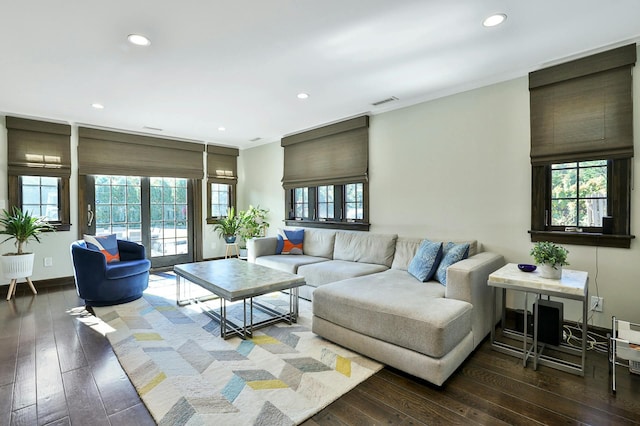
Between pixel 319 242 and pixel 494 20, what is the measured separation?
11.0ft

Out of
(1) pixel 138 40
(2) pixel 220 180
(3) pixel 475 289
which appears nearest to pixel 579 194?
(3) pixel 475 289

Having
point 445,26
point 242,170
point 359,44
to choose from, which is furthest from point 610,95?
point 242,170

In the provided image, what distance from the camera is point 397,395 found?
2.02 m

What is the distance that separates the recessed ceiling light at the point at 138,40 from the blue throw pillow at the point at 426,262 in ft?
10.0

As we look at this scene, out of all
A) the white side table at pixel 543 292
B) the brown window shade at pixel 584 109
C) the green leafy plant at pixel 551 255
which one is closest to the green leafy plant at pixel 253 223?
the white side table at pixel 543 292

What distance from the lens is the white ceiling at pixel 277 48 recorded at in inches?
82.9

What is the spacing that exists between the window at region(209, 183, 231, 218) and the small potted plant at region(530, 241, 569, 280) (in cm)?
562

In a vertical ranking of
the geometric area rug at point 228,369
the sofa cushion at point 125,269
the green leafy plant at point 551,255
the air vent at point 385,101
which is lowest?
the geometric area rug at point 228,369

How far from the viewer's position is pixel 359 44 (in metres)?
2.56

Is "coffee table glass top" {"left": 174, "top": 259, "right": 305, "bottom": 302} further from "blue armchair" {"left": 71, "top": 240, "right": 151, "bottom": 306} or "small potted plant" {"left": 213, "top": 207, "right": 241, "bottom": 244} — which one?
"small potted plant" {"left": 213, "top": 207, "right": 241, "bottom": 244}

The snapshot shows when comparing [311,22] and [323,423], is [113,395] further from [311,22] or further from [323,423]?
[311,22]

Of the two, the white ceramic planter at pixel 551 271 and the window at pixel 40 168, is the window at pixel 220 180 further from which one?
the white ceramic planter at pixel 551 271

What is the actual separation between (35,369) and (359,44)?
11.5 ft

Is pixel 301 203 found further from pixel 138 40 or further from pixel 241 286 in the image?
pixel 138 40
